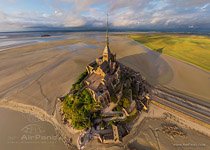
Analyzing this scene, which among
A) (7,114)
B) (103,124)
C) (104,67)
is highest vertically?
(104,67)

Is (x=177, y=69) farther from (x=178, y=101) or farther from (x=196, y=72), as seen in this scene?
(x=178, y=101)

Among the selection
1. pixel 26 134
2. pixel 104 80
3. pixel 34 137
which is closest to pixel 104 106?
pixel 104 80

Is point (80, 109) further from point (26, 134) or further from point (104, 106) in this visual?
point (26, 134)

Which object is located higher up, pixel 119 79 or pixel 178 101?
pixel 119 79

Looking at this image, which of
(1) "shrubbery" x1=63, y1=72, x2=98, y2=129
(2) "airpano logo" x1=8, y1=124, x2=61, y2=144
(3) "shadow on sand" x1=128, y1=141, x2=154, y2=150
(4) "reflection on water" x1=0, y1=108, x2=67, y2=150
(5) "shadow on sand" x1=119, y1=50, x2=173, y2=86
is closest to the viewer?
(3) "shadow on sand" x1=128, y1=141, x2=154, y2=150

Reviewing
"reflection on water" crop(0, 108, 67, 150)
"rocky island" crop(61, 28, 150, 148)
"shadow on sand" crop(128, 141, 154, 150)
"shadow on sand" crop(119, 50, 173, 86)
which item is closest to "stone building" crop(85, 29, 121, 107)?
"rocky island" crop(61, 28, 150, 148)

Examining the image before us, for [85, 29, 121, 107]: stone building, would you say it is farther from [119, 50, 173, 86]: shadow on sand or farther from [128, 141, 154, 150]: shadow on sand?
[119, 50, 173, 86]: shadow on sand

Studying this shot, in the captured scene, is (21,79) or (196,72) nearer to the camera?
(21,79)

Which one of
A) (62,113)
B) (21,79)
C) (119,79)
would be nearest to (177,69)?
(119,79)
